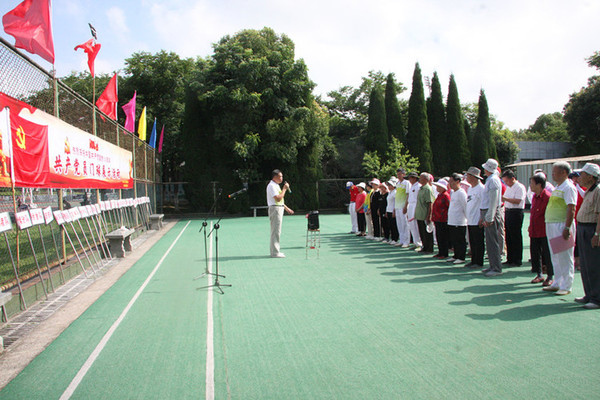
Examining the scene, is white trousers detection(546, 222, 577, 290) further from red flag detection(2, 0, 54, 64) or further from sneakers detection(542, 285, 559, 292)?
red flag detection(2, 0, 54, 64)

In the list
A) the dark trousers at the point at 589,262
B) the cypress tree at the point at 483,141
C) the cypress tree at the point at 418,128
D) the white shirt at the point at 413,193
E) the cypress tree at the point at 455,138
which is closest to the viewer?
the dark trousers at the point at 589,262

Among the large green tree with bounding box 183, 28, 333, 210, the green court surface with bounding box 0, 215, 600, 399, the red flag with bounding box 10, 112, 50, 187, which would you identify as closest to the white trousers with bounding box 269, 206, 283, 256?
the green court surface with bounding box 0, 215, 600, 399

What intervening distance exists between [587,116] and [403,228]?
36.8 m

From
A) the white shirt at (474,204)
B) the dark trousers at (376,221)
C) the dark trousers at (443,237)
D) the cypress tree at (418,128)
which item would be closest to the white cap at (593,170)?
the white shirt at (474,204)

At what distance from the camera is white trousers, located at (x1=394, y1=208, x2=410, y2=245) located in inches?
444

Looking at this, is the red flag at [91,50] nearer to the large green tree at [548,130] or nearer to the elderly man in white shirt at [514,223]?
the elderly man in white shirt at [514,223]

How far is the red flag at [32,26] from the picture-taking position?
20.6 ft

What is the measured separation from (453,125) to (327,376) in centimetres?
3549

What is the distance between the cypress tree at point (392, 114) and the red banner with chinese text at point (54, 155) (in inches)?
1054

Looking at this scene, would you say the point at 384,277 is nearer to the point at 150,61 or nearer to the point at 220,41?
the point at 220,41

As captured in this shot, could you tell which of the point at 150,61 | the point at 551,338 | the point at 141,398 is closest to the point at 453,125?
the point at 150,61

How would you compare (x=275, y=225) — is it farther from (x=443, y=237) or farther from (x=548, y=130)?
(x=548, y=130)

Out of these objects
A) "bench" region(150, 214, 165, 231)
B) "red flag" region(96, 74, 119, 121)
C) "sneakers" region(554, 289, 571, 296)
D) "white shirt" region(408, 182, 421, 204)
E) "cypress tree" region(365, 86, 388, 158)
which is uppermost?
"cypress tree" region(365, 86, 388, 158)

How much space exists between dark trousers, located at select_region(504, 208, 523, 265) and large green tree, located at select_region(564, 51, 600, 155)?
122 ft
